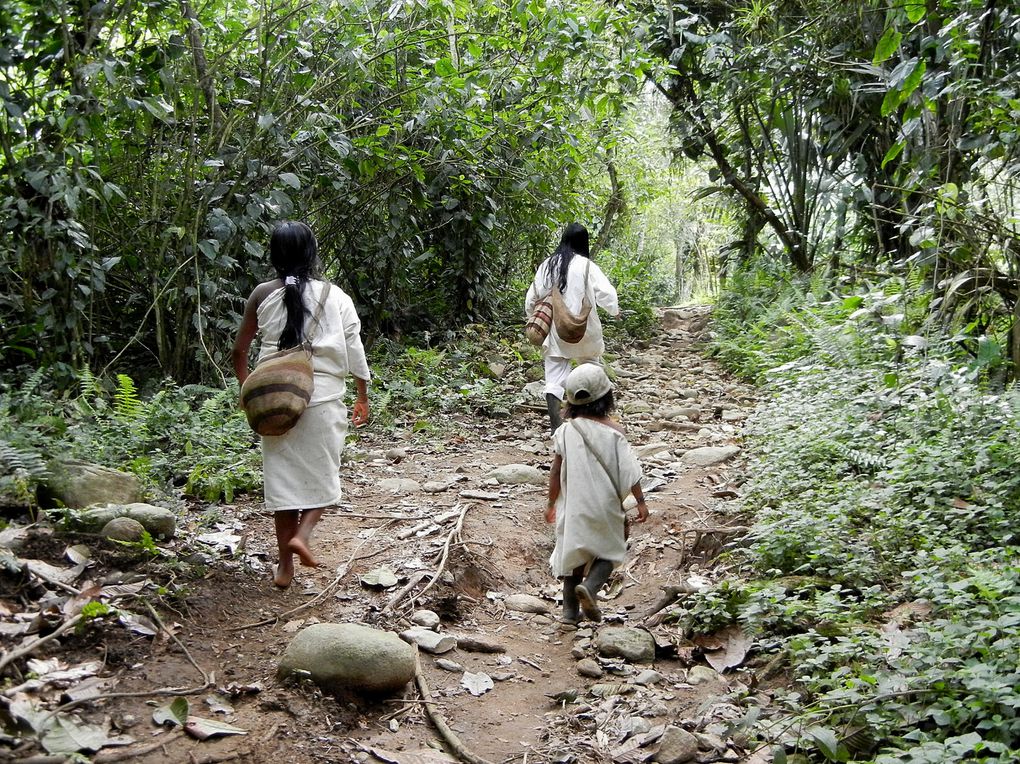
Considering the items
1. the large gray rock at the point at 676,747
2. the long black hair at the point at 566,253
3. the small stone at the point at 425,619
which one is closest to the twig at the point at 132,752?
the small stone at the point at 425,619

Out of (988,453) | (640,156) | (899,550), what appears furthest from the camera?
(640,156)

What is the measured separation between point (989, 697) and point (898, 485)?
201cm

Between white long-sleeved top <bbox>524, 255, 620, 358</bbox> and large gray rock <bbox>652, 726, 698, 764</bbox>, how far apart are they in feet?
12.1

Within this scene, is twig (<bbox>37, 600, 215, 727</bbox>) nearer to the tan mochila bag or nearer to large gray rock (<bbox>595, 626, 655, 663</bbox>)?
large gray rock (<bbox>595, 626, 655, 663</bbox>)

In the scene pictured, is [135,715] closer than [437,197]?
Yes

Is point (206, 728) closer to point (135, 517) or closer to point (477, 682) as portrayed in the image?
point (477, 682)

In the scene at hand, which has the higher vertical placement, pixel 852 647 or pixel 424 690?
pixel 852 647

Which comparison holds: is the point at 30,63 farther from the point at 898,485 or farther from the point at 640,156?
the point at 640,156

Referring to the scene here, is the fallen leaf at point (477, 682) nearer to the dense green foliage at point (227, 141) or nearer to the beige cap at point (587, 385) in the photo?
the beige cap at point (587, 385)

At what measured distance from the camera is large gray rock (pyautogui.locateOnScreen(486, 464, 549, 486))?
684 cm

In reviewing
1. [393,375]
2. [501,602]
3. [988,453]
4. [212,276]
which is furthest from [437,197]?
[988,453]

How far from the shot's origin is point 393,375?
9734mm

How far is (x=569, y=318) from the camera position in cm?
633

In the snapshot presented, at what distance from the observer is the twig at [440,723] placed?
316cm
